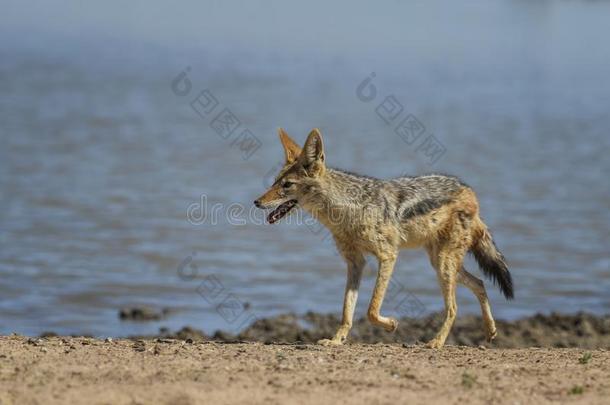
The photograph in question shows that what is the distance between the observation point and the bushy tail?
10.6 m

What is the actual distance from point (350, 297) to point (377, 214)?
0.80 m

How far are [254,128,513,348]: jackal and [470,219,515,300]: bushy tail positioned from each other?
0.14 metres

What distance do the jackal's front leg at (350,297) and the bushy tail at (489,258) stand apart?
127 centimetres

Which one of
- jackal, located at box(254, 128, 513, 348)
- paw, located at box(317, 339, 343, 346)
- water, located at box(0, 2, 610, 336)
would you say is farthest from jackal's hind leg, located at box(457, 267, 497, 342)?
water, located at box(0, 2, 610, 336)

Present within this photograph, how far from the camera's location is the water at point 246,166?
15.0 meters

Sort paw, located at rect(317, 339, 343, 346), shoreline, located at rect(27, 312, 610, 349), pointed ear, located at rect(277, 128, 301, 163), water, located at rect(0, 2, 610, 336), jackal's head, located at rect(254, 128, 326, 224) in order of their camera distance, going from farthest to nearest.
Answer: water, located at rect(0, 2, 610, 336) → shoreline, located at rect(27, 312, 610, 349) → pointed ear, located at rect(277, 128, 301, 163) → jackal's head, located at rect(254, 128, 326, 224) → paw, located at rect(317, 339, 343, 346)

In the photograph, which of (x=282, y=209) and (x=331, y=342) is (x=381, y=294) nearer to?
(x=331, y=342)

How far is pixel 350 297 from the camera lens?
995 centimetres

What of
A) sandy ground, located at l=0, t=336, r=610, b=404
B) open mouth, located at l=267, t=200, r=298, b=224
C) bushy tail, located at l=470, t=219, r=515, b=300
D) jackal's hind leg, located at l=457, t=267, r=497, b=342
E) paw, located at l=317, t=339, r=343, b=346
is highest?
open mouth, located at l=267, t=200, r=298, b=224

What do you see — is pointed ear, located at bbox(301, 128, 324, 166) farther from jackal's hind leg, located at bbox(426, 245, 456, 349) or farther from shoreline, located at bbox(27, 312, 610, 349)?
shoreline, located at bbox(27, 312, 610, 349)

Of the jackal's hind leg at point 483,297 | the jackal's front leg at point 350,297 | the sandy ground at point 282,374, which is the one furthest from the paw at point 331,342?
the jackal's hind leg at point 483,297

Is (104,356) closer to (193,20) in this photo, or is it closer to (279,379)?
(279,379)

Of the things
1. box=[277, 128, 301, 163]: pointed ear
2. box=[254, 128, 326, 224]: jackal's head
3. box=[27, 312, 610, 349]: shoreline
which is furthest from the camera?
box=[27, 312, 610, 349]: shoreline

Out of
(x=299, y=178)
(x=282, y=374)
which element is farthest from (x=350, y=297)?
(x=282, y=374)
